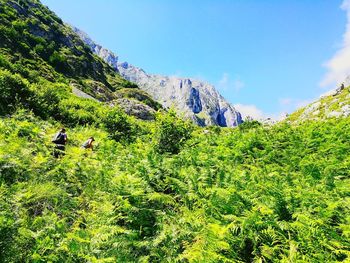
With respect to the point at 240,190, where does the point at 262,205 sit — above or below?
below

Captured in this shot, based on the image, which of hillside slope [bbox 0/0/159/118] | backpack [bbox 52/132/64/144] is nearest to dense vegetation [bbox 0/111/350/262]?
backpack [bbox 52/132/64/144]

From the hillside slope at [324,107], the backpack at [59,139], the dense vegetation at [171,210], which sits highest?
the hillside slope at [324,107]

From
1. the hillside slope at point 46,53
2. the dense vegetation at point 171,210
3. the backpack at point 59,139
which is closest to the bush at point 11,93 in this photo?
the backpack at point 59,139

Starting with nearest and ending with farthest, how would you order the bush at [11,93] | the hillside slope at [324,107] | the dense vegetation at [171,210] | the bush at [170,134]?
1. the dense vegetation at [171,210]
2. the bush at [170,134]
3. the bush at [11,93]
4. the hillside slope at [324,107]

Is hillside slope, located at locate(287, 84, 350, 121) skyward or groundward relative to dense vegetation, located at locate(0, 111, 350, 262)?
skyward

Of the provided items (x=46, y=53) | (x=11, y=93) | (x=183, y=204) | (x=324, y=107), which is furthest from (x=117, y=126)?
(x=46, y=53)

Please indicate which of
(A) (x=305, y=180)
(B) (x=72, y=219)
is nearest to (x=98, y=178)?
(B) (x=72, y=219)

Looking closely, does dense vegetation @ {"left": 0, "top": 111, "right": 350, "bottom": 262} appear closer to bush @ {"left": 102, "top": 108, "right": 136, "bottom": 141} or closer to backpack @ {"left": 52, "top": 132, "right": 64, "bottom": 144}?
backpack @ {"left": 52, "top": 132, "right": 64, "bottom": 144}

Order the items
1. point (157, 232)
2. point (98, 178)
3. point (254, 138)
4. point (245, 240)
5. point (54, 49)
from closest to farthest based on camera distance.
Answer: point (245, 240) → point (157, 232) → point (98, 178) → point (254, 138) → point (54, 49)

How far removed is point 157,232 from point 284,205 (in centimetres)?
285

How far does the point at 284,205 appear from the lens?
23.4 ft

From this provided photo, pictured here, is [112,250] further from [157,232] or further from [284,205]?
[284,205]

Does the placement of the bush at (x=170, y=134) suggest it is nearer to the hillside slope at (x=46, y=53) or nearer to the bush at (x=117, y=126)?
the bush at (x=117, y=126)

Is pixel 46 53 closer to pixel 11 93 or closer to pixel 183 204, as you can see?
pixel 11 93
